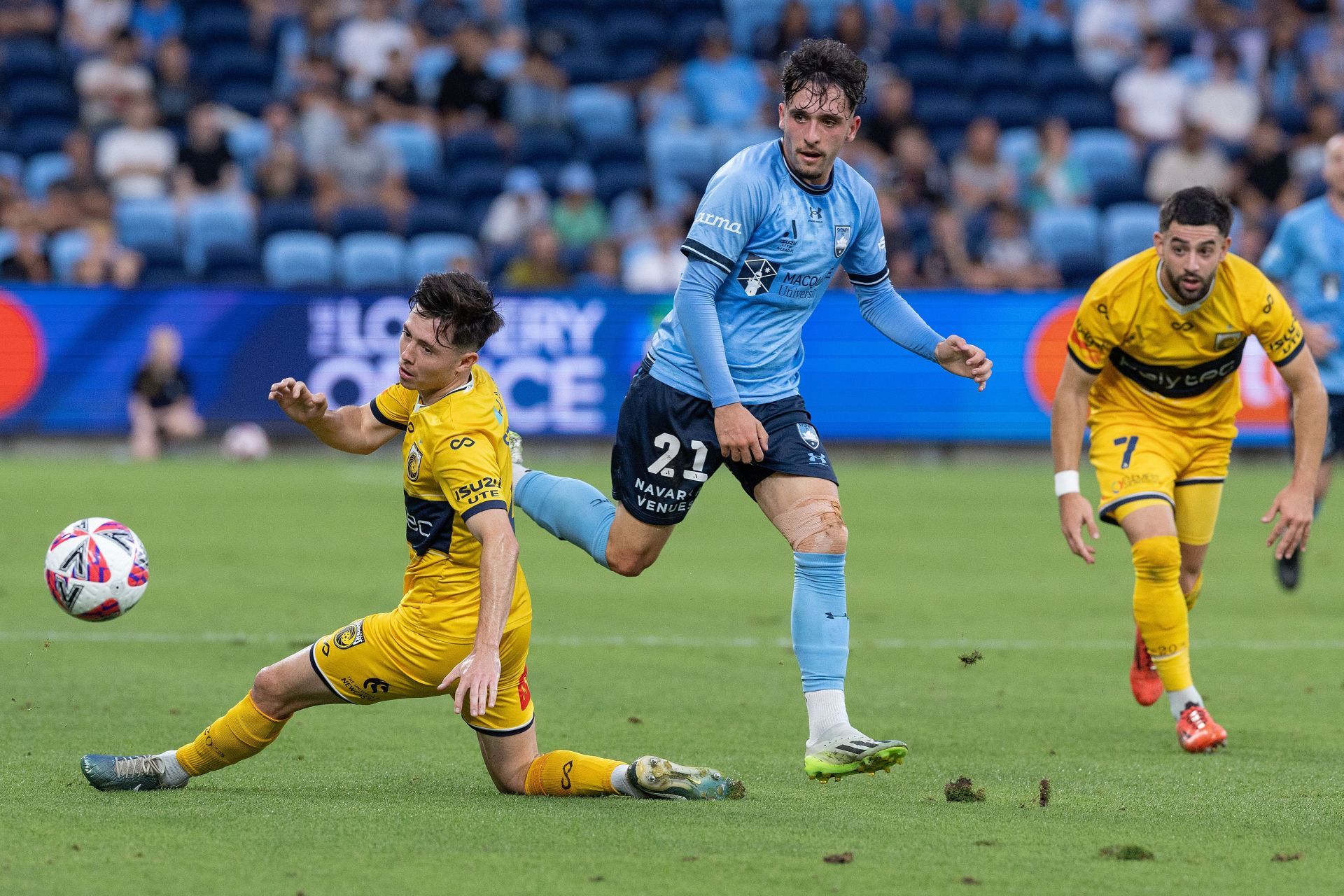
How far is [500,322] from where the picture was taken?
532cm

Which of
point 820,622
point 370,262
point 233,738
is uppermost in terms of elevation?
point 370,262

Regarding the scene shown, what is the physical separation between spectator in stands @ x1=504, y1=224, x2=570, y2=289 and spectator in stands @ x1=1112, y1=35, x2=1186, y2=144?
7.77 metres

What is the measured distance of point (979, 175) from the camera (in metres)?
20.4

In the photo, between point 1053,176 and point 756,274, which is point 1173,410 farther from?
point 1053,176

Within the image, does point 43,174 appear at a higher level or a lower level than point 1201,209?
higher

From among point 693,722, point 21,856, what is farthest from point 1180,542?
point 21,856

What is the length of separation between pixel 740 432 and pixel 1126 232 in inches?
592

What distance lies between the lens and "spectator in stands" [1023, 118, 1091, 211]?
20703 millimetres

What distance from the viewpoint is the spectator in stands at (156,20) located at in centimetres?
2147

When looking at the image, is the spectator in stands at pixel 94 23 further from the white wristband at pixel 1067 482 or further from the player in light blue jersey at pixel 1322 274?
the white wristband at pixel 1067 482

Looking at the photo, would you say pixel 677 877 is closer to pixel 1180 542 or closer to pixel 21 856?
pixel 21 856

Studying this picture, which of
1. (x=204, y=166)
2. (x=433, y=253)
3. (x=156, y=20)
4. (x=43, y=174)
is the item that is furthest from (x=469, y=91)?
(x=43, y=174)

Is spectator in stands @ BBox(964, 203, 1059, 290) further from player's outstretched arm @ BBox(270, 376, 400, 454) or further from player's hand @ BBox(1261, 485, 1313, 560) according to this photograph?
player's outstretched arm @ BBox(270, 376, 400, 454)

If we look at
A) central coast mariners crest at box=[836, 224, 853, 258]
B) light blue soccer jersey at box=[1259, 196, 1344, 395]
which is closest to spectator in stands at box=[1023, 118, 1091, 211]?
light blue soccer jersey at box=[1259, 196, 1344, 395]
